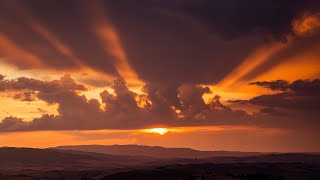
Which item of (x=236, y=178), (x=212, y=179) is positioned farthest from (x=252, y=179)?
(x=212, y=179)

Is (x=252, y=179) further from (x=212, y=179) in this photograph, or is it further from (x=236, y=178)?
(x=212, y=179)

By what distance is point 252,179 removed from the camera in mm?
198375

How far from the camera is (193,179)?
614 feet

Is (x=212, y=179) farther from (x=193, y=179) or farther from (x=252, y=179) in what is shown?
(x=252, y=179)

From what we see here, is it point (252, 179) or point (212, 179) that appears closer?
point (212, 179)

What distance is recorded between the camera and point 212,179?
607ft

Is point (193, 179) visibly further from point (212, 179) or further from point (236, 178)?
point (236, 178)

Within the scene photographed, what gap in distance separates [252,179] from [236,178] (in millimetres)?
10817

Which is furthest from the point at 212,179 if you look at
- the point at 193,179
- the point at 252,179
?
the point at 252,179

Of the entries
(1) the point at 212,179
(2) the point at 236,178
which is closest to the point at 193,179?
(1) the point at 212,179

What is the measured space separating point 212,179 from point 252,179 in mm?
23818

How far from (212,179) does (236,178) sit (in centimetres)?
1308

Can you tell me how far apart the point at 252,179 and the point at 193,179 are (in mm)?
29809
